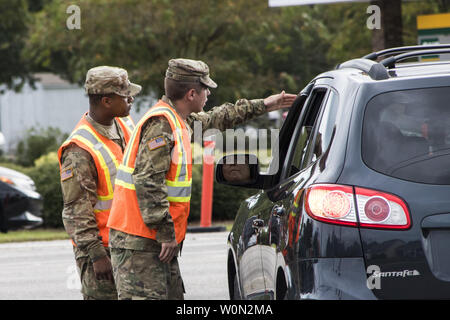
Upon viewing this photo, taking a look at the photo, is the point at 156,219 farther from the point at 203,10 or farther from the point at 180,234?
the point at 203,10

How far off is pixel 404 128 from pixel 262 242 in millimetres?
1119

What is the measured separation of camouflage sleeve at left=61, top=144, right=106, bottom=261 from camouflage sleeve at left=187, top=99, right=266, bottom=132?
0.88m

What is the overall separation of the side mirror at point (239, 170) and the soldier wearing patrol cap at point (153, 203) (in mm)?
182

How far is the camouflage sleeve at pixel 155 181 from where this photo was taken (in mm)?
4414

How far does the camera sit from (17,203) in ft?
46.0

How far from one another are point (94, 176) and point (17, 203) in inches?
363

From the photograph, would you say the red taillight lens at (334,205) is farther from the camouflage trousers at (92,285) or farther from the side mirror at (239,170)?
the camouflage trousers at (92,285)

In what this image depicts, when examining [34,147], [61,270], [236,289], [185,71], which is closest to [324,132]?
[185,71]

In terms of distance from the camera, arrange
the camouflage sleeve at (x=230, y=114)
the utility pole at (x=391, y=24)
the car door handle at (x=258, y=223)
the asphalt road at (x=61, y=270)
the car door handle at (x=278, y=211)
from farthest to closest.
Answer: the utility pole at (x=391, y=24)
the asphalt road at (x=61, y=270)
the camouflage sleeve at (x=230, y=114)
the car door handle at (x=258, y=223)
the car door handle at (x=278, y=211)

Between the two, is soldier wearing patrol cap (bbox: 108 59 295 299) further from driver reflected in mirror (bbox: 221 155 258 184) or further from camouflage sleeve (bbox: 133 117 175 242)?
driver reflected in mirror (bbox: 221 155 258 184)

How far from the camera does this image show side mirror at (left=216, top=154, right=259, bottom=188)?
14.5 feet

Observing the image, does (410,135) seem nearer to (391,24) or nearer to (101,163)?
(101,163)

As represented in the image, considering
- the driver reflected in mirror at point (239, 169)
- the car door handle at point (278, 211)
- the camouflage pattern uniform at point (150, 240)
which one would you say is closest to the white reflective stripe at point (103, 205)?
the camouflage pattern uniform at point (150, 240)

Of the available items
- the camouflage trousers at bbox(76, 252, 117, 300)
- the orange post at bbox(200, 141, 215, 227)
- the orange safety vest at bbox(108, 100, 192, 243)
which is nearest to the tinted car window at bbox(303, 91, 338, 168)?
the orange safety vest at bbox(108, 100, 192, 243)
